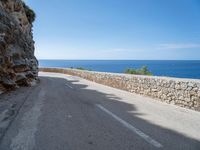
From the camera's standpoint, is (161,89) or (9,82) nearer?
(161,89)

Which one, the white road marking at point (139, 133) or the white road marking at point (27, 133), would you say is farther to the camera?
the white road marking at point (139, 133)

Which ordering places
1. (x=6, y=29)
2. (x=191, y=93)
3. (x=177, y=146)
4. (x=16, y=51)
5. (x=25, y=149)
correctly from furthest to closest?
(x=16, y=51) < (x=6, y=29) < (x=191, y=93) < (x=177, y=146) < (x=25, y=149)

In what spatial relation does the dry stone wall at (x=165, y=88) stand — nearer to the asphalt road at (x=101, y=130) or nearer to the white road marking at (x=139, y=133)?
the asphalt road at (x=101, y=130)

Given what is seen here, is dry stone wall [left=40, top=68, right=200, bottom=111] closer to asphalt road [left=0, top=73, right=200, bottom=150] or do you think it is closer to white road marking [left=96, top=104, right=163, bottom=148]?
asphalt road [left=0, top=73, right=200, bottom=150]

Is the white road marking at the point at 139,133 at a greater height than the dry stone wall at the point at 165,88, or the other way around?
the dry stone wall at the point at 165,88

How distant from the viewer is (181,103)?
29.1 feet

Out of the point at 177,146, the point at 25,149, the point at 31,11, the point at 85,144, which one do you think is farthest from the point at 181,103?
the point at 31,11

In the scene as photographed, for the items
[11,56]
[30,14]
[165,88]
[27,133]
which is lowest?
[27,133]

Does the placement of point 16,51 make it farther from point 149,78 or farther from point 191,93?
point 191,93

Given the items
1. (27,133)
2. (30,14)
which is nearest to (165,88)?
(27,133)

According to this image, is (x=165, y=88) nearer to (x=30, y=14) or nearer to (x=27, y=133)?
(x=27, y=133)

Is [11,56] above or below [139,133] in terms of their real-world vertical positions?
above

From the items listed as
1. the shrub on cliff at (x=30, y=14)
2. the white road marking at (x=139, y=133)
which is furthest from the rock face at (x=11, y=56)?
the shrub on cliff at (x=30, y=14)

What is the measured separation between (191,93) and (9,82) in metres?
9.50
